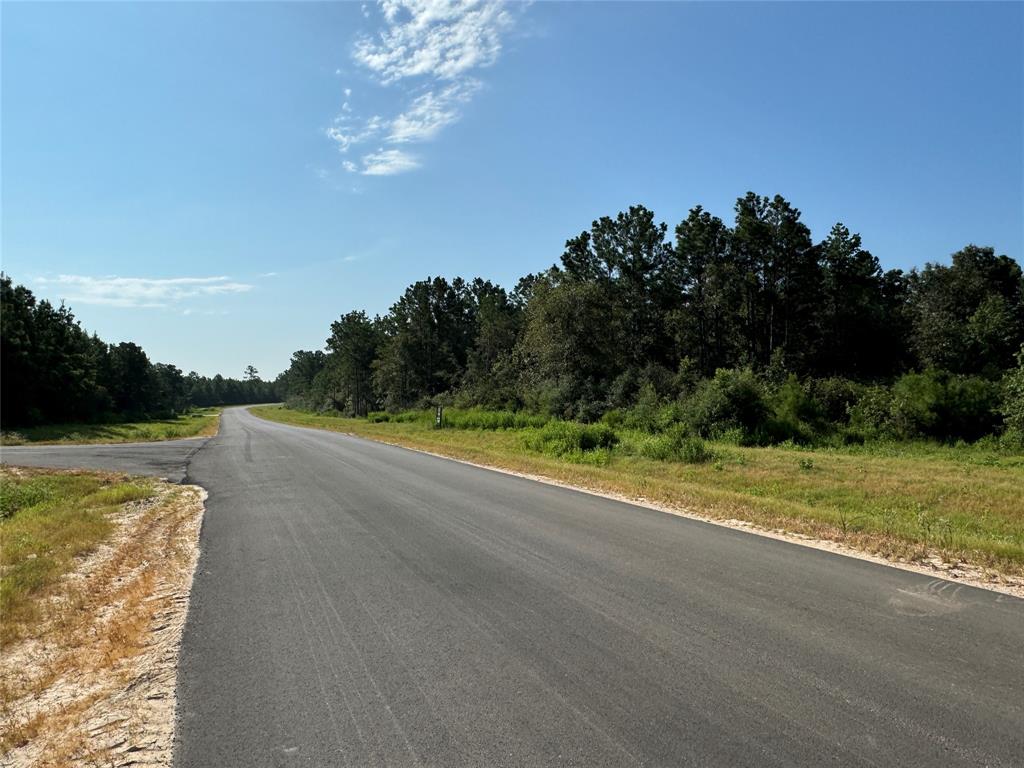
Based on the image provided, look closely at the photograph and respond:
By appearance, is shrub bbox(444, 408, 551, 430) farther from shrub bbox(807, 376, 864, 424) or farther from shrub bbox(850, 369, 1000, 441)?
shrub bbox(850, 369, 1000, 441)

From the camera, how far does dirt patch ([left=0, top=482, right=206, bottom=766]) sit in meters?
3.55

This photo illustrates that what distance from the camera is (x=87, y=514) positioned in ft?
36.8

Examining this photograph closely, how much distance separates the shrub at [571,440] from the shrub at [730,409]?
499 cm

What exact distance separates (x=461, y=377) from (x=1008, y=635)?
61.4m

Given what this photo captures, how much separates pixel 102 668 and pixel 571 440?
1746 cm

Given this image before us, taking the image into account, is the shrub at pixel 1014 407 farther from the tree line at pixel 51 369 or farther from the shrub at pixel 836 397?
the tree line at pixel 51 369

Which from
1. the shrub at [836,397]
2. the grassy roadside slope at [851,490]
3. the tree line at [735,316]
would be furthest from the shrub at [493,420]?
the shrub at [836,397]

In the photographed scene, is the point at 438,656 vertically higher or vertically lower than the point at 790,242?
lower

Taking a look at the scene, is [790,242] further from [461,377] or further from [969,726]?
[969,726]

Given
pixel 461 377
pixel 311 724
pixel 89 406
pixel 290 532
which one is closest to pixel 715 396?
pixel 290 532

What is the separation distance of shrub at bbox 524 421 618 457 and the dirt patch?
1420 centimetres

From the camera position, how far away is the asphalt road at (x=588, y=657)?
131 inches

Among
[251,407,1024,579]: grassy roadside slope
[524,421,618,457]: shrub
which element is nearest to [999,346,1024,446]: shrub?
[251,407,1024,579]: grassy roadside slope

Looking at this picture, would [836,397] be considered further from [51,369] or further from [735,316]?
[51,369]
